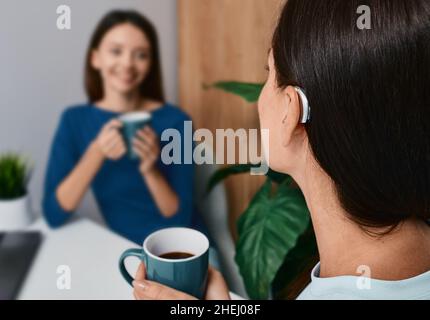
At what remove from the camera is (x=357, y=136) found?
315 millimetres

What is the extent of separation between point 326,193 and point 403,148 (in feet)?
0.21

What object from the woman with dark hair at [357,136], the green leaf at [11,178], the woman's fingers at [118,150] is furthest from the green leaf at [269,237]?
the green leaf at [11,178]

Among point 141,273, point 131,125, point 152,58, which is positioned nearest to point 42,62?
point 131,125

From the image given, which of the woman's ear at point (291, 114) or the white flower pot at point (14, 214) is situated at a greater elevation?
the woman's ear at point (291, 114)

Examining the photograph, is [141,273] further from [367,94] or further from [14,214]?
[14,214]

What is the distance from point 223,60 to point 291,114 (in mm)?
385

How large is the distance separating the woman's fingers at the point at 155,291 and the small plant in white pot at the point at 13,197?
1.13 ft

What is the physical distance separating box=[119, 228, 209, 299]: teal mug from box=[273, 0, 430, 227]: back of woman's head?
113 millimetres

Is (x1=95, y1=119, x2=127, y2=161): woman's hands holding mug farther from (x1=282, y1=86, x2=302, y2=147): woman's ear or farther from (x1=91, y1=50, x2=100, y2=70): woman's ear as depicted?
(x1=282, y1=86, x2=302, y2=147): woman's ear

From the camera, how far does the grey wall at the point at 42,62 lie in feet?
1.44

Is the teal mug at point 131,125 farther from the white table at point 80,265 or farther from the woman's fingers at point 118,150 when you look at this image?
the white table at point 80,265

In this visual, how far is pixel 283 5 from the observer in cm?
35

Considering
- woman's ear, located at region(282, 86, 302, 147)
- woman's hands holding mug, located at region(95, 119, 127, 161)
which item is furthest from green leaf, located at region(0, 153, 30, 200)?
woman's ear, located at region(282, 86, 302, 147)

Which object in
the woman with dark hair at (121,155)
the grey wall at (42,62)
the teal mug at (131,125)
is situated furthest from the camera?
the woman with dark hair at (121,155)
